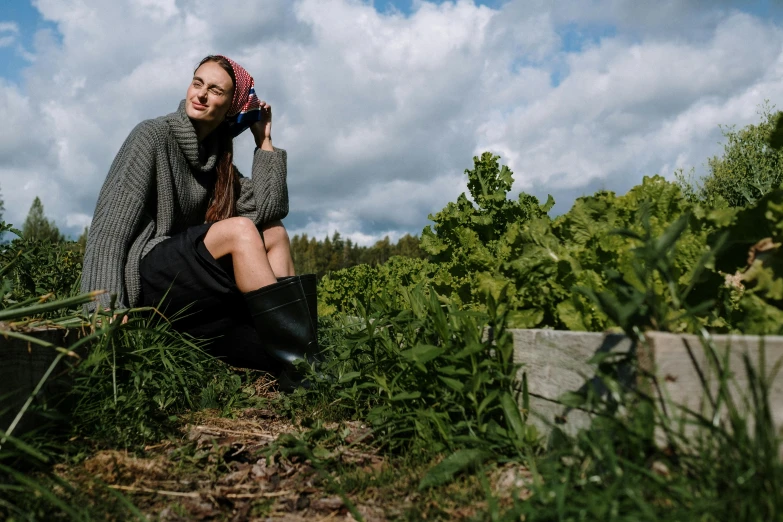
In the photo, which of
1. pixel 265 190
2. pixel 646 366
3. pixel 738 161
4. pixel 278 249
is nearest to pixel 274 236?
pixel 278 249

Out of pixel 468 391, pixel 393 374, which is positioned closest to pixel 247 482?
pixel 393 374

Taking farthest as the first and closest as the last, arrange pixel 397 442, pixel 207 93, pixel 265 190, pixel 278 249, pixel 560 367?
pixel 265 190, pixel 278 249, pixel 207 93, pixel 397 442, pixel 560 367

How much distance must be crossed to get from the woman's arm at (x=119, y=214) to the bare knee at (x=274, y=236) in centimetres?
72

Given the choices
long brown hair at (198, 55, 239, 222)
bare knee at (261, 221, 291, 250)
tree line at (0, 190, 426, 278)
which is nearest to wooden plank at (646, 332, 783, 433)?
bare knee at (261, 221, 291, 250)

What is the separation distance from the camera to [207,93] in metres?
3.73

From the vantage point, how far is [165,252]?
3416 mm

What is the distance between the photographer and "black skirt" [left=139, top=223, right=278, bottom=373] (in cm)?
336

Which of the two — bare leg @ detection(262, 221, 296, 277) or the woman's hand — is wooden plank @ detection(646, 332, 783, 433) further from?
the woman's hand

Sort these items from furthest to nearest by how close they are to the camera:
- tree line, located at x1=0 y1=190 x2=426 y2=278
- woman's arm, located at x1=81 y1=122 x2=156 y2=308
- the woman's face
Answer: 1. tree line, located at x1=0 y1=190 x2=426 y2=278
2. the woman's face
3. woman's arm, located at x1=81 y1=122 x2=156 y2=308

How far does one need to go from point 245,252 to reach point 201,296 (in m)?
0.35

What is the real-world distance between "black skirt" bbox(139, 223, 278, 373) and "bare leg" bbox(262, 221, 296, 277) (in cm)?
32

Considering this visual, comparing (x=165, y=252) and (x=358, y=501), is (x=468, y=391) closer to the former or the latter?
(x=358, y=501)

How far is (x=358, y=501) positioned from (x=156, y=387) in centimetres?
126

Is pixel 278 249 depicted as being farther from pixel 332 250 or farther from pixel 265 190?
pixel 332 250
